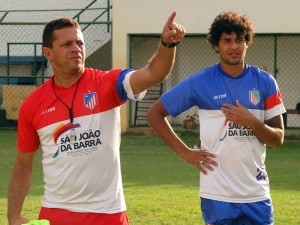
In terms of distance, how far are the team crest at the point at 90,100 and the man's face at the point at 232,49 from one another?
1.14 metres

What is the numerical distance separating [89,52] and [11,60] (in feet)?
7.89

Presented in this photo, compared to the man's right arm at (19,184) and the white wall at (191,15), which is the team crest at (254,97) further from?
the white wall at (191,15)

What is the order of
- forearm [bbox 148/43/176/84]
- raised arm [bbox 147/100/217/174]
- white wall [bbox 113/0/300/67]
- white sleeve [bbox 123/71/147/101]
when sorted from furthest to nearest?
white wall [bbox 113/0/300/67], raised arm [bbox 147/100/217/174], white sleeve [bbox 123/71/147/101], forearm [bbox 148/43/176/84]

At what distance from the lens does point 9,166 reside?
1548 cm

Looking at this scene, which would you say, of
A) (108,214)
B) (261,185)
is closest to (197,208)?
(261,185)

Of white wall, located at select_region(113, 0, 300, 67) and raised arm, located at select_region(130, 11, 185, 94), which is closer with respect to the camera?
raised arm, located at select_region(130, 11, 185, 94)

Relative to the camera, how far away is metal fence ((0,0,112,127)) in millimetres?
23281

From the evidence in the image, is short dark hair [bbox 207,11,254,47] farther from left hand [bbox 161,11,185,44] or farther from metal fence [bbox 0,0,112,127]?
metal fence [bbox 0,0,112,127]

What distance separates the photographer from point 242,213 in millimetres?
5609

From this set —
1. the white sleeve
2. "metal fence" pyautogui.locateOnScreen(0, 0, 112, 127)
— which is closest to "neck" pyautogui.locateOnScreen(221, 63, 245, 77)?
the white sleeve

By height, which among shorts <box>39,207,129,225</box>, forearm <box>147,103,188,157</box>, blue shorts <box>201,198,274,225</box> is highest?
forearm <box>147,103,188,157</box>

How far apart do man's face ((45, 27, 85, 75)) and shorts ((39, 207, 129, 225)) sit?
2.83 ft

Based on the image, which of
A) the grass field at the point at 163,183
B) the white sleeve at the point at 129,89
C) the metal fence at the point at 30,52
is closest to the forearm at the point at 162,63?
the white sleeve at the point at 129,89

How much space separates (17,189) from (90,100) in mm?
771
